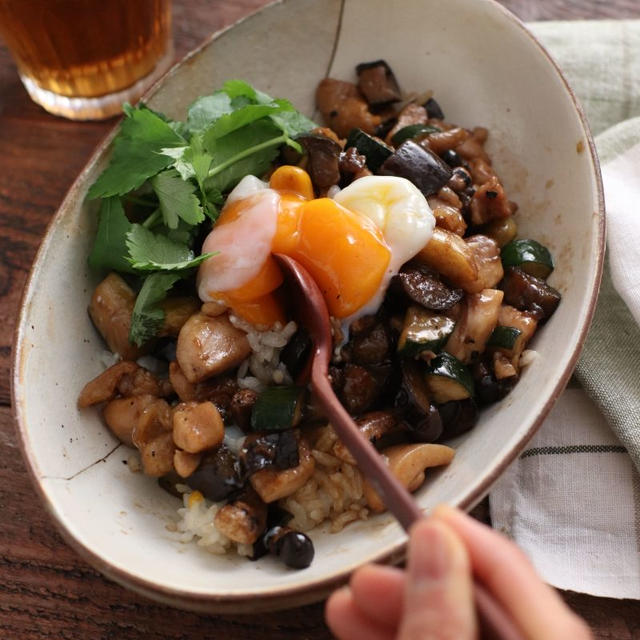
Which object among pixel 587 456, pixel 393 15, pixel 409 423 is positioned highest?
pixel 393 15

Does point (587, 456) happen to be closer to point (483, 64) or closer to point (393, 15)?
point (483, 64)

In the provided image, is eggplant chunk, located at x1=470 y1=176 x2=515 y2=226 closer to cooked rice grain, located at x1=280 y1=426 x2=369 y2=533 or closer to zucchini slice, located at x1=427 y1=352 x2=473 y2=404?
zucchini slice, located at x1=427 y1=352 x2=473 y2=404

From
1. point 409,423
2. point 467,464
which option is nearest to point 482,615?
point 467,464

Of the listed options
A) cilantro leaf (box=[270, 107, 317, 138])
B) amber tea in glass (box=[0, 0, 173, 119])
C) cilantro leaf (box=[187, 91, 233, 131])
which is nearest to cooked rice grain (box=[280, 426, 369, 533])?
cilantro leaf (box=[270, 107, 317, 138])

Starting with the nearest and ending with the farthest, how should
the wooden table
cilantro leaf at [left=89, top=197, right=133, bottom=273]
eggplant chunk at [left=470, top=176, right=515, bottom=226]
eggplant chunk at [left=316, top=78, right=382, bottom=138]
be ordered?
the wooden table < cilantro leaf at [left=89, top=197, right=133, bottom=273] < eggplant chunk at [left=470, top=176, right=515, bottom=226] < eggplant chunk at [left=316, top=78, right=382, bottom=138]

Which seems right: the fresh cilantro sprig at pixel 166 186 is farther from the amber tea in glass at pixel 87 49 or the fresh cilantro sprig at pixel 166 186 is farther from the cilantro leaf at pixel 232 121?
the amber tea in glass at pixel 87 49
